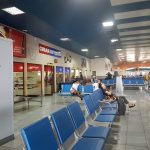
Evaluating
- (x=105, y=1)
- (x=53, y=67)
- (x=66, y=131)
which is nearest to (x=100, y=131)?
(x=66, y=131)

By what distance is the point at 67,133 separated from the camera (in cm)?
264

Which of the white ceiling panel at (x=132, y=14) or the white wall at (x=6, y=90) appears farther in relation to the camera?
the white ceiling panel at (x=132, y=14)

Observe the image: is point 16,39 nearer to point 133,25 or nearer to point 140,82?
point 133,25

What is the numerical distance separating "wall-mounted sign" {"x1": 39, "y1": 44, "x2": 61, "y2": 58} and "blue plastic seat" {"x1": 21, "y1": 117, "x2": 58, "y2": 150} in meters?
10.5

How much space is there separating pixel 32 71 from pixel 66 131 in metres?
9.48

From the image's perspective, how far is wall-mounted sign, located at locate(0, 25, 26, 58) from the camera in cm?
909

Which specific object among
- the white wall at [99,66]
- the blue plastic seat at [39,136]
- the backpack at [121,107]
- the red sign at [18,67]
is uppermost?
the white wall at [99,66]

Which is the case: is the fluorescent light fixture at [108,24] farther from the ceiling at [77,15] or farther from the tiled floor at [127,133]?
the tiled floor at [127,133]

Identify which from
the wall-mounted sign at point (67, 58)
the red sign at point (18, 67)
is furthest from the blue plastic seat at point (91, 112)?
the wall-mounted sign at point (67, 58)

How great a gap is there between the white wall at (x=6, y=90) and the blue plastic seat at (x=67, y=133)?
180cm

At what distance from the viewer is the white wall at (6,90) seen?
13.4 ft

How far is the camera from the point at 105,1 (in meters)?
6.07

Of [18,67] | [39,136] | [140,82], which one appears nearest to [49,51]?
[18,67]

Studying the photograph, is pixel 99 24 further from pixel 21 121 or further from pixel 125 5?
pixel 21 121
